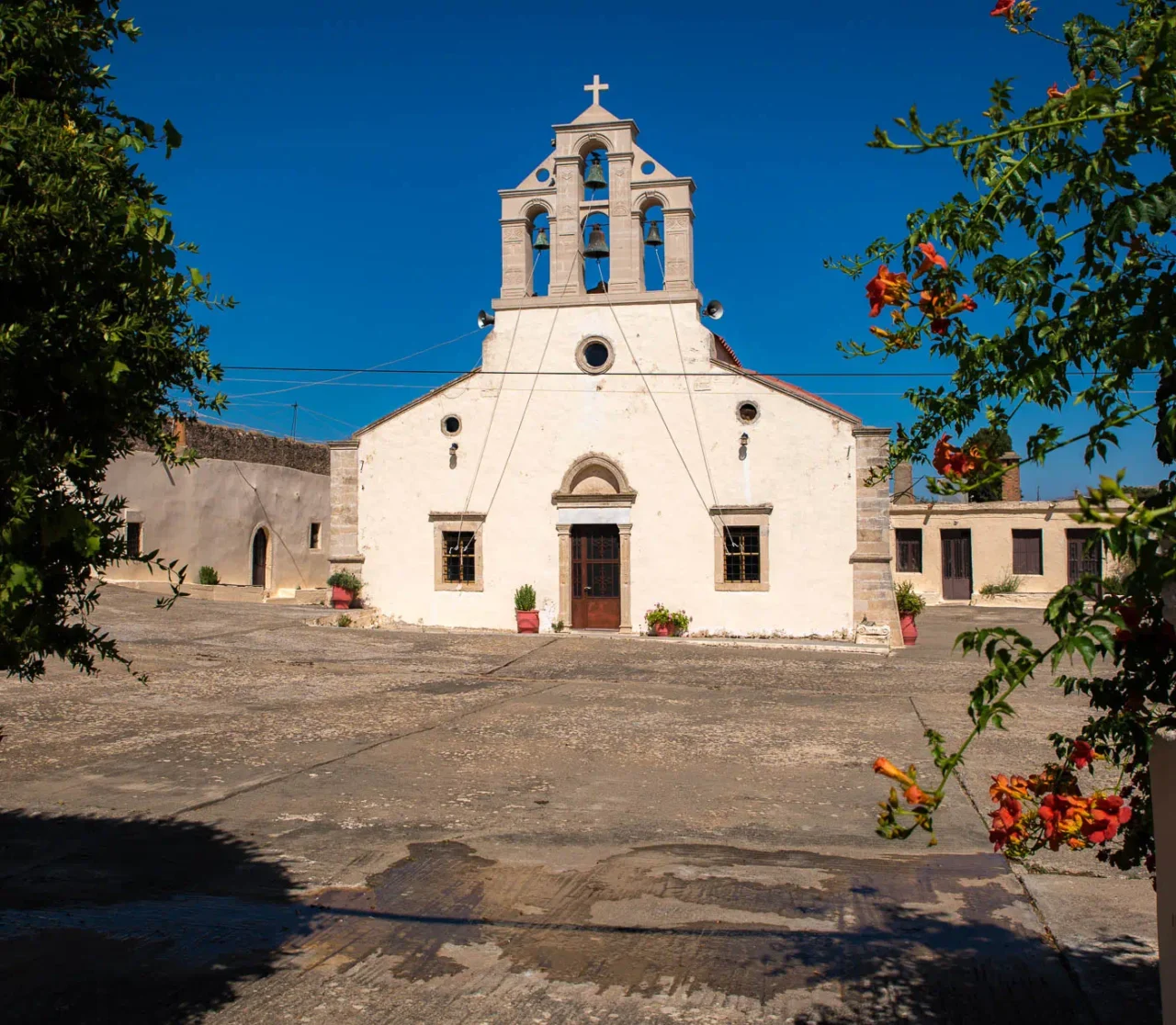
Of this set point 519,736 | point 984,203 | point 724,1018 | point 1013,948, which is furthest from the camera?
point 519,736

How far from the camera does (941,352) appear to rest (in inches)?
117

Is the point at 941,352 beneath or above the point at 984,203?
beneath

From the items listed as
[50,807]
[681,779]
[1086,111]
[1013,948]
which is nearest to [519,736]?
[681,779]

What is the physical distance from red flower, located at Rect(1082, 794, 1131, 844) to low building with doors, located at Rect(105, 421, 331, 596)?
2098 centimetres

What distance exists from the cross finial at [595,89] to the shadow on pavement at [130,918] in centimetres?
1741

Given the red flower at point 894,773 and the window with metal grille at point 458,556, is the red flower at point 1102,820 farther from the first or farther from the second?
the window with metal grille at point 458,556

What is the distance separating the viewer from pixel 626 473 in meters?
20.1

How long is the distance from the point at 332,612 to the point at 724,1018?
56.1ft

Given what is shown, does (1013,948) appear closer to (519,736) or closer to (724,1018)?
(724,1018)

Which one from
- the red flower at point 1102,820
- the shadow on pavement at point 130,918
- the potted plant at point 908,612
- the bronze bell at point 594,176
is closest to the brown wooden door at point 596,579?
the potted plant at point 908,612

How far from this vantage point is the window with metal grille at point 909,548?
105 ft

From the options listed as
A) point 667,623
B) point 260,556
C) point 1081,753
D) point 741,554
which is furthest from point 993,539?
point 1081,753

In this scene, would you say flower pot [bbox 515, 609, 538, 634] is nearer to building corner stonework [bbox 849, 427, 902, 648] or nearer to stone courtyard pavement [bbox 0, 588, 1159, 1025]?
building corner stonework [bbox 849, 427, 902, 648]

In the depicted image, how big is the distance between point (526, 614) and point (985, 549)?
55.6 feet
